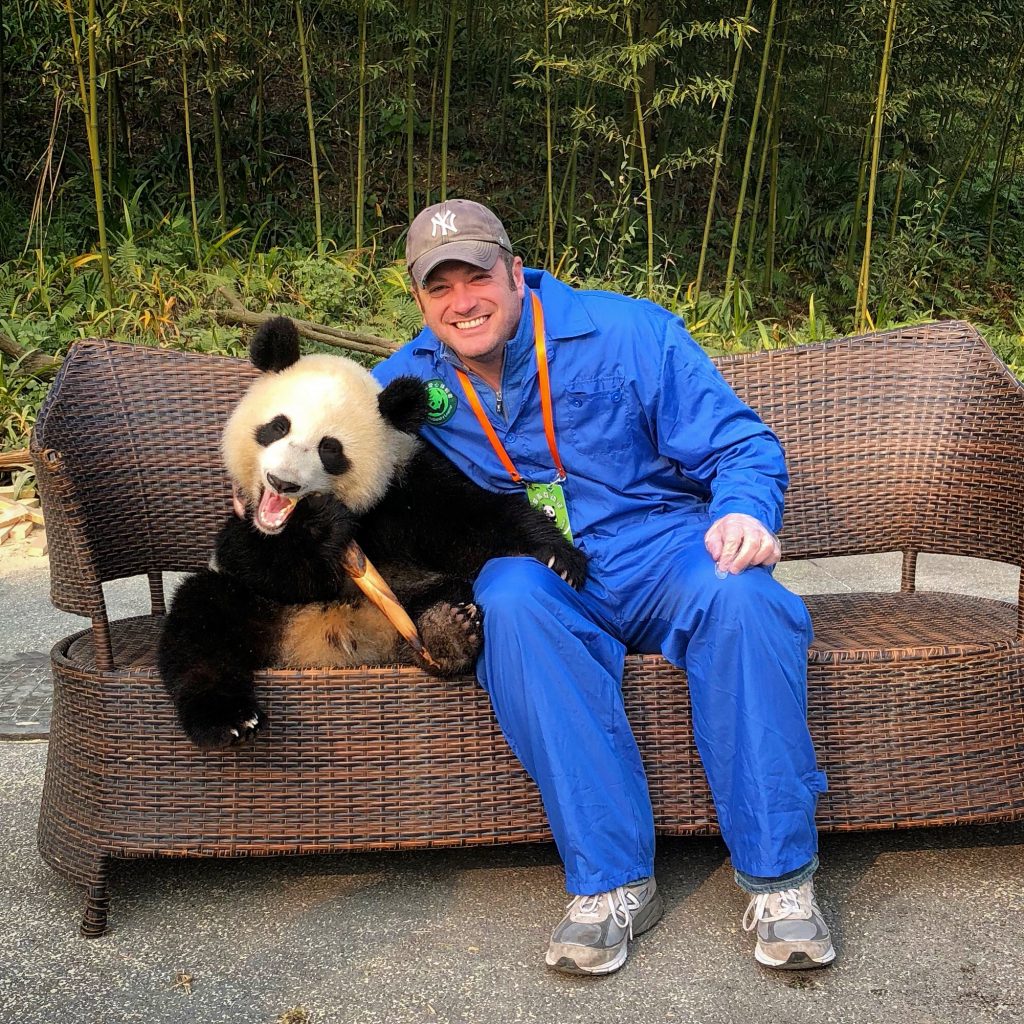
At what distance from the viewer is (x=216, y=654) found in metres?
2.27

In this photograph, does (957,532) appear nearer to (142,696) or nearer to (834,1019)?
(834,1019)

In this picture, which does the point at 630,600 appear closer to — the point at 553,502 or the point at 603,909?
the point at 553,502

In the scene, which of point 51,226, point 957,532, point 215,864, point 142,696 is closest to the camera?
point 142,696

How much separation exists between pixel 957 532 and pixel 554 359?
111 cm

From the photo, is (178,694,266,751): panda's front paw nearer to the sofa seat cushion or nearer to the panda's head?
the panda's head

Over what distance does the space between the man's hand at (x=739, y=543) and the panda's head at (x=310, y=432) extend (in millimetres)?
684

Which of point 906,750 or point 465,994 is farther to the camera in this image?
point 906,750

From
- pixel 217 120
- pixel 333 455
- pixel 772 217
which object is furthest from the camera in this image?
pixel 772 217

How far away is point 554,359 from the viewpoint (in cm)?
258

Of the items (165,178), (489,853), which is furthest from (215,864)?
(165,178)

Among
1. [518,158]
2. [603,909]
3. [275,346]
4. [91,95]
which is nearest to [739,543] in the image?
[603,909]

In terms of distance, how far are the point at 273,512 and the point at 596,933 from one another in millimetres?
1040

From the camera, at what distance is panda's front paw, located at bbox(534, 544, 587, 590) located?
2457 millimetres

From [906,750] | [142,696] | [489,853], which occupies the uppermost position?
[142,696]
